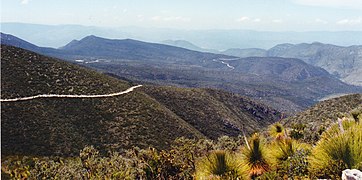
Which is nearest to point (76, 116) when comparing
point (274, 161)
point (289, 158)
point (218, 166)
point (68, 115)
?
point (68, 115)

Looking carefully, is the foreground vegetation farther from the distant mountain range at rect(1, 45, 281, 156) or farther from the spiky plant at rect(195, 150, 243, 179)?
the distant mountain range at rect(1, 45, 281, 156)

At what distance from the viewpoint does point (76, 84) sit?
76.4 meters

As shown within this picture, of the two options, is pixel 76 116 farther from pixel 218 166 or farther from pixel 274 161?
pixel 218 166

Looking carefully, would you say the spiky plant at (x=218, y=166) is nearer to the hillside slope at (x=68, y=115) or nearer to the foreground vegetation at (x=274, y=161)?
the foreground vegetation at (x=274, y=161)

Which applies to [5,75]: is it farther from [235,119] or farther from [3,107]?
[235,119]

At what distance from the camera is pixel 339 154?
963 cm

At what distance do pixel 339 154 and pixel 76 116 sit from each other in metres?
59.8

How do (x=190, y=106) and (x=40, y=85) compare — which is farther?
(x=190, y=106)

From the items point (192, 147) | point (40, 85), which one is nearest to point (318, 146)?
point (192, 147)

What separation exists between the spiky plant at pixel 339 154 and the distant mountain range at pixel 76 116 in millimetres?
46616

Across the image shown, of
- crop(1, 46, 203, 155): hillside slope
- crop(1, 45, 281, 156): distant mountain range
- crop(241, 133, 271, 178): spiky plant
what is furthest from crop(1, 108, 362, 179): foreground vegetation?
crop(1, 46, 203, 155): hillside slope

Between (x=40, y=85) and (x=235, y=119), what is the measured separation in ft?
177

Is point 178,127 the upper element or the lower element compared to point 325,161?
lower

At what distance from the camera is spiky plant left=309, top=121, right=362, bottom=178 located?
9383 mm
